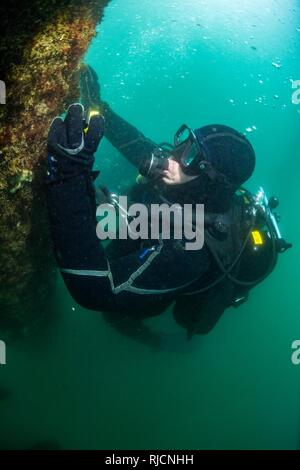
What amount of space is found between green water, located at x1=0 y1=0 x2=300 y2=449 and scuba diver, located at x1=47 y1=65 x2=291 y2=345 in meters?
3.78

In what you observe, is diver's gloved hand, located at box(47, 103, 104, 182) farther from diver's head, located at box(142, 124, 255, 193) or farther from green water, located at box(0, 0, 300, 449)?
green water, located at box(0, 0, 300, 449)

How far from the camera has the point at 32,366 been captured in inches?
322

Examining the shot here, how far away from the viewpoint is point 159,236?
3334mm

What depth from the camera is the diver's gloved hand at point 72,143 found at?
7.38 ft

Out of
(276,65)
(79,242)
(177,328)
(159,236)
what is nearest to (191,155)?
(159,236)

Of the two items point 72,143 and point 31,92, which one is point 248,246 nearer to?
point 72,143

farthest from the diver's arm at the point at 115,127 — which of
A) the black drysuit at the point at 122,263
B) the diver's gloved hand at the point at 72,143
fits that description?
the diver's gloved hand at the point at 72,143

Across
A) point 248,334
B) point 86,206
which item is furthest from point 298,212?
point 86,206

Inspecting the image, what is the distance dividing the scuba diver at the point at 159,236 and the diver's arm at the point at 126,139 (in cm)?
1

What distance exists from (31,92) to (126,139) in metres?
2.99

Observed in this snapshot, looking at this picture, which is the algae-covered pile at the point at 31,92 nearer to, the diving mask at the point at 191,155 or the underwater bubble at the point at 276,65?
the diving mask at the point at 191,155

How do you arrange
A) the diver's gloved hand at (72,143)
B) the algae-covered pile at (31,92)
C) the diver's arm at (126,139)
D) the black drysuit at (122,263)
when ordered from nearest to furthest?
the algae-covered pile at (31,92)
the diver's gloved hand at (72,143)
the black drysuit at (122,263)
the diver's arm at (126,139)

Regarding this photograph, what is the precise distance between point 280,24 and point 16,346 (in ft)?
95.3

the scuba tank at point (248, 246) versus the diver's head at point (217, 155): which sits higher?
the diver's head at point (217, 155)
